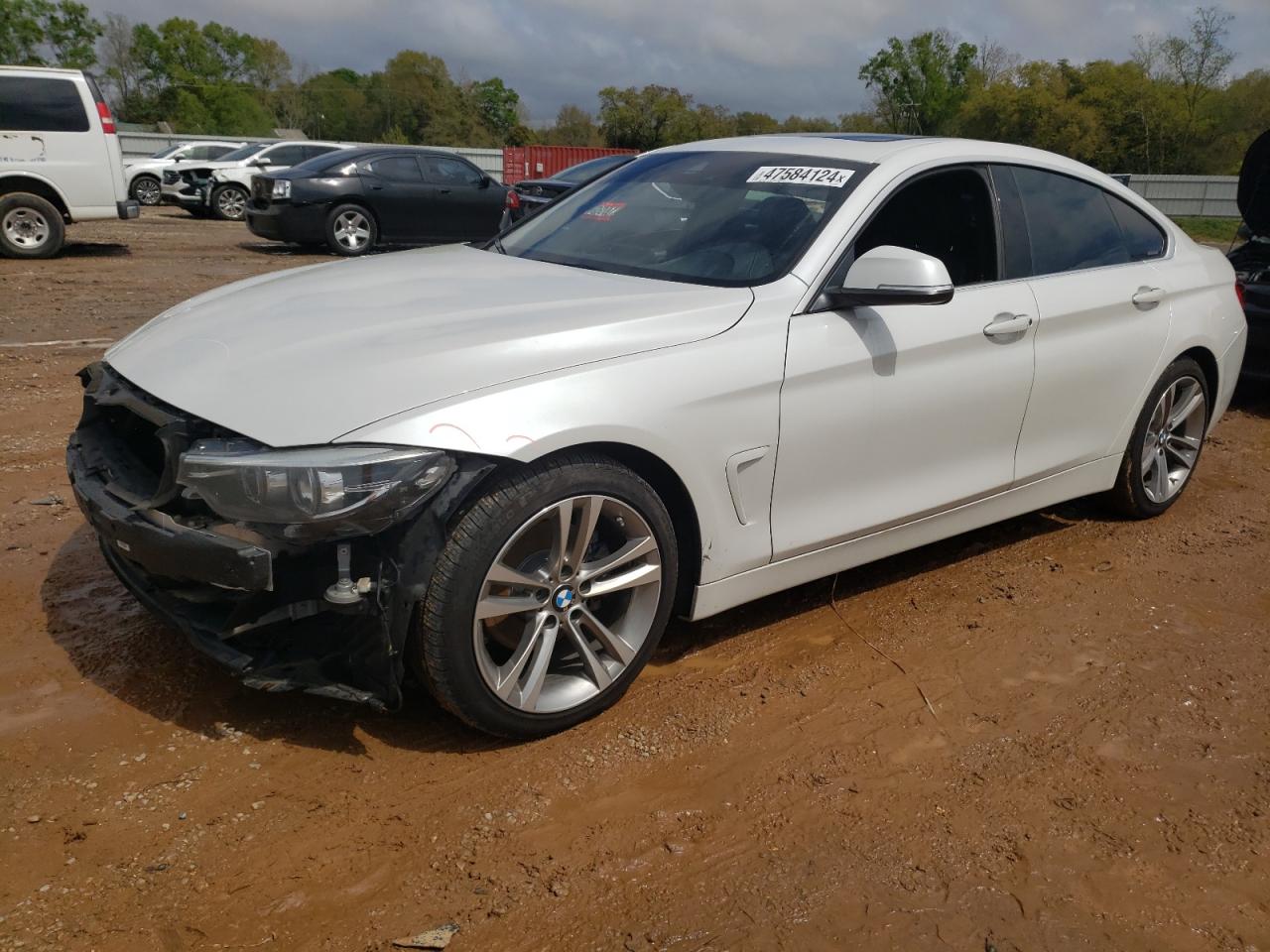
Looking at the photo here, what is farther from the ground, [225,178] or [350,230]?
[225,178]

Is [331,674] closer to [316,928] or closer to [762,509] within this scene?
[316,928]

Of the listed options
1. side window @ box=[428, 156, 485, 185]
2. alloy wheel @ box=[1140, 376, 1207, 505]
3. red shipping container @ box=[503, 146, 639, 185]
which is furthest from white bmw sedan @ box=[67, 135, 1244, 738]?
red shipping container @ box=[503, 146, 639, 185]

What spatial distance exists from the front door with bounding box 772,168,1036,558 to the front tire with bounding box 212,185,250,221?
728 inches

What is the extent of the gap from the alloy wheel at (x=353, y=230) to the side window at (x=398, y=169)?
0.66 meters

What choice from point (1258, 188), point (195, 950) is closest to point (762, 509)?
point (195, 950)

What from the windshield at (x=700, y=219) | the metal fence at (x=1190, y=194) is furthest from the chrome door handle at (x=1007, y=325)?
the metal fence at (x=1190, y=194)

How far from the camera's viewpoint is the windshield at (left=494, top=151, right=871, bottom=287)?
3445 mm

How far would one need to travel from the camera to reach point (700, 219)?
369cm

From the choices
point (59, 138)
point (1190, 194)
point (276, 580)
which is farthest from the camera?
point (1190, 194)

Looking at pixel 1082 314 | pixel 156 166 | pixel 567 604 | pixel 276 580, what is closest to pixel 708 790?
pixel 567 604

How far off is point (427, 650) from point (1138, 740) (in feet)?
7.06

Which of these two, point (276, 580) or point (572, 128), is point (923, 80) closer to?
point (572, 128)

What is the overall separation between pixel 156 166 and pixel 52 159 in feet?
35.2

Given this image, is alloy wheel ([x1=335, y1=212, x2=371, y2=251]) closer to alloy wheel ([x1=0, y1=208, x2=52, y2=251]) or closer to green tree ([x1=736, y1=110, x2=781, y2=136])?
alloy wheel ([x1=0, y1=208, x2=52, y2=251])
